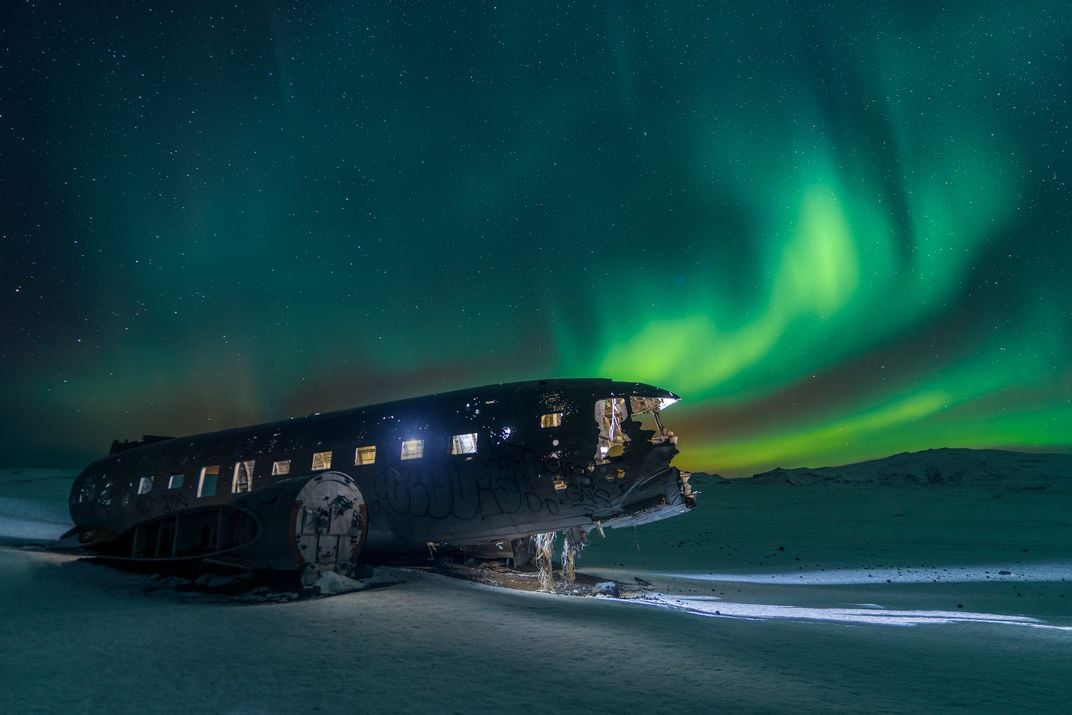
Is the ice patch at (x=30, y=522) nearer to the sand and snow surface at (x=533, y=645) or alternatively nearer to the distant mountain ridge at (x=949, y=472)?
the sand and snow surface at (x=533, y=645)

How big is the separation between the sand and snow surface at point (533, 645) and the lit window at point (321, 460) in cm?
563

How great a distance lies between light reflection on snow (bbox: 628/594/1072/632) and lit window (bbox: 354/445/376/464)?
31.6 ft

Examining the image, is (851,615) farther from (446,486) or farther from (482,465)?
(446,486)

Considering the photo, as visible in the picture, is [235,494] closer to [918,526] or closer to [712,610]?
[712,610]

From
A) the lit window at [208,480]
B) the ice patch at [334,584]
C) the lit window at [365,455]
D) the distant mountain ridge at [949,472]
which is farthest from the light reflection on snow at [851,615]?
the distant mountain ridge at [949,472]

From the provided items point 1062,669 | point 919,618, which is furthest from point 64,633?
point 919,618

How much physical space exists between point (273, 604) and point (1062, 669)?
46.4 feet

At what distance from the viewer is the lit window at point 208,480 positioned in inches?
974

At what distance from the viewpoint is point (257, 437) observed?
23859 mm

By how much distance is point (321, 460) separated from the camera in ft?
71.4

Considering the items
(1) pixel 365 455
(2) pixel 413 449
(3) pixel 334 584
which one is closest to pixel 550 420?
(2) pixel 413 449

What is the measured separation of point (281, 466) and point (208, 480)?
5.05m

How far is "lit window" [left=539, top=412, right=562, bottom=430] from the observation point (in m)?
18.2

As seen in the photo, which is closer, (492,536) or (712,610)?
(712,610)
